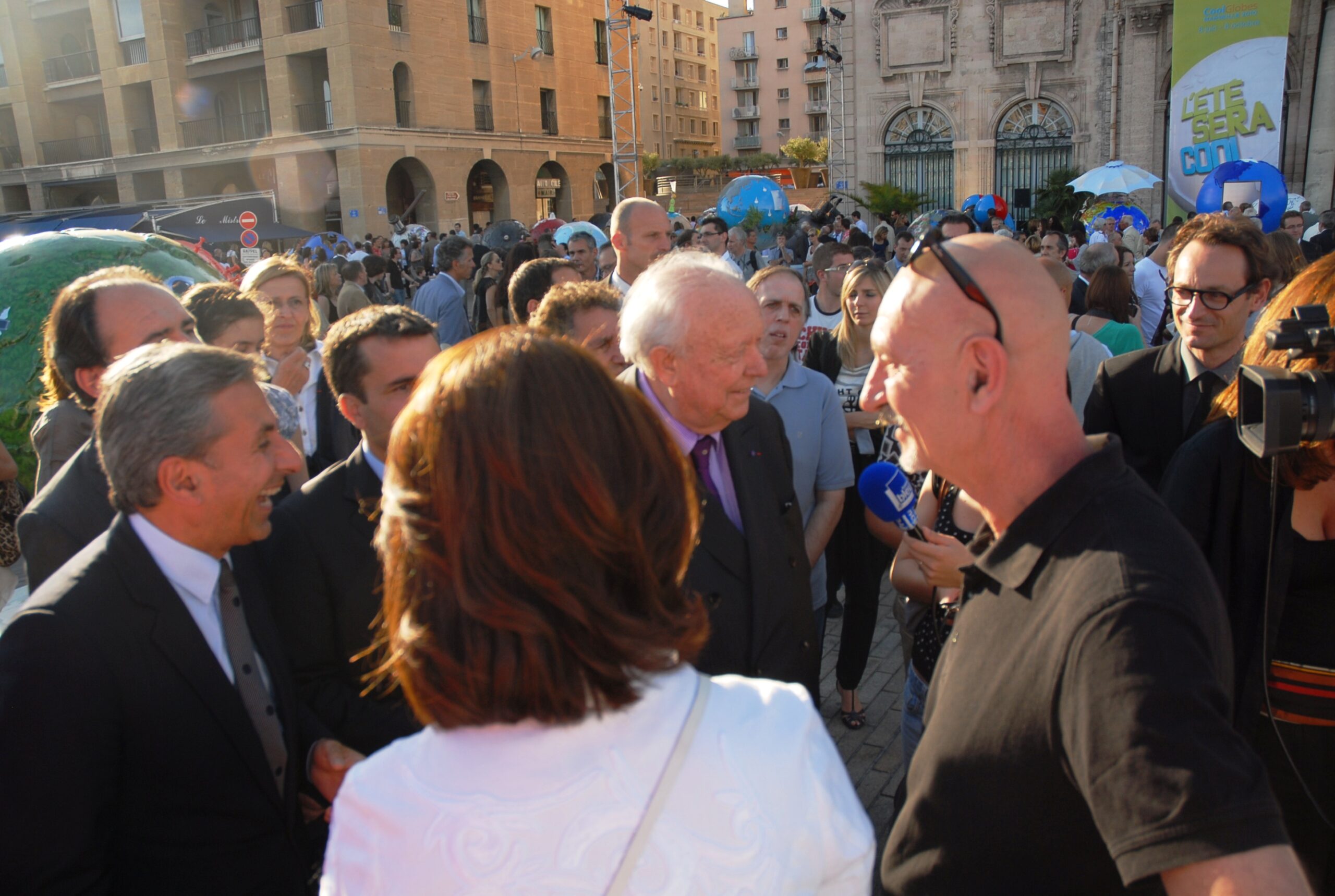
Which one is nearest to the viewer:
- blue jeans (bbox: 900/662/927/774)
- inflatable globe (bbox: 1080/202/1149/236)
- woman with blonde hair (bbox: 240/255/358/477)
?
blue jeans (bbox: 900/662/927/774)

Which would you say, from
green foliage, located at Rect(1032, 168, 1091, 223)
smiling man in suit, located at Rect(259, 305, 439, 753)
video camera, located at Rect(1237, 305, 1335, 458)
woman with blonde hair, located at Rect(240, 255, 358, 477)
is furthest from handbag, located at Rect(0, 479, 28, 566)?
green foliage, located at Rect(1032, 168, 1091, 223)

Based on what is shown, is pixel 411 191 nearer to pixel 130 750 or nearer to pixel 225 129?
pixel 225 129

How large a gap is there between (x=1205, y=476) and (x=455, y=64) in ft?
116

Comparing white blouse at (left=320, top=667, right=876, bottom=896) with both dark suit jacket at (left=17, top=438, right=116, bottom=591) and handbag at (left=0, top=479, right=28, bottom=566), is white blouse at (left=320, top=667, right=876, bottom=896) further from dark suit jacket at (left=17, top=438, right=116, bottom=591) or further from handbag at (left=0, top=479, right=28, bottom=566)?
handbag at (left=0, top=479, right=28, bottom=566)

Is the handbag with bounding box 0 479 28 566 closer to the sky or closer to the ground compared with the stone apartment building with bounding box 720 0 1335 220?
closer to the ground

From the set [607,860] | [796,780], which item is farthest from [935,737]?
[607,860]

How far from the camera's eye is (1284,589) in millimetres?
2061

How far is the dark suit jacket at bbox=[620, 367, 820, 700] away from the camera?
2.43 meters

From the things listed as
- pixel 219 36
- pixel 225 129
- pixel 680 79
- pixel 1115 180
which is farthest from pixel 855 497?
pixel 680 79

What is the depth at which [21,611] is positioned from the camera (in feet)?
5.47

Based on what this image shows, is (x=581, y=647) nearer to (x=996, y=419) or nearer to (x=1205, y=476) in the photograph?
(x=996, y=419)

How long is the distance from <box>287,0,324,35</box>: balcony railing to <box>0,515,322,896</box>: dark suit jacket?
111 feet

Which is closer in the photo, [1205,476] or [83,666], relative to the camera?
[83,666]

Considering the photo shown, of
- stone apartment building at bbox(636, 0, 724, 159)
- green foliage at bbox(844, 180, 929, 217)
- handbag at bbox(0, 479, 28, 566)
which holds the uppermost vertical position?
stone apartment building at bbox(636, 0, 724, 159)
